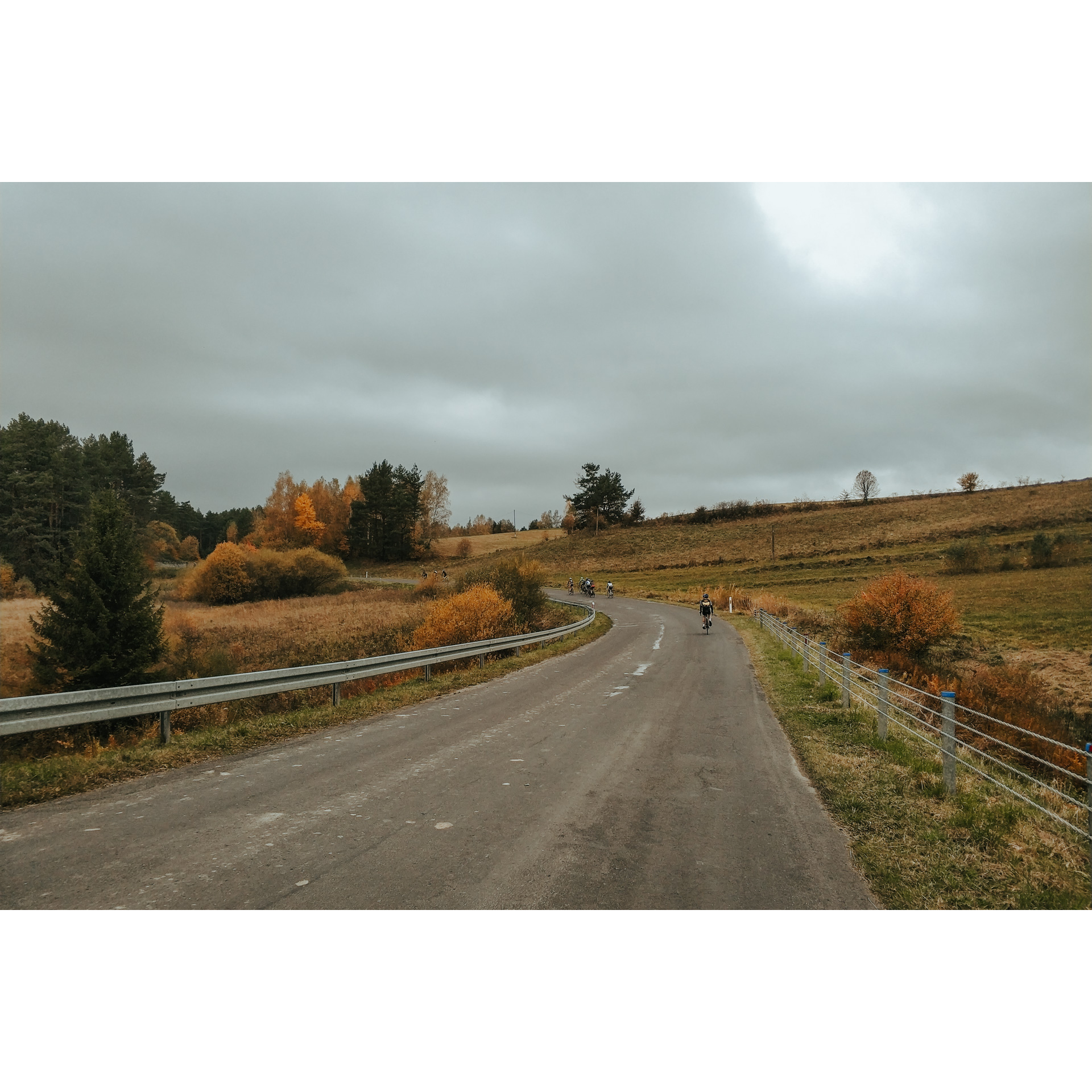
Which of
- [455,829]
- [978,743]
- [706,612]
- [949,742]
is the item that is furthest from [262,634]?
[949,742]

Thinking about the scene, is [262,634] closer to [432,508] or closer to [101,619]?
[101,619]

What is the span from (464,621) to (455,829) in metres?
15.8

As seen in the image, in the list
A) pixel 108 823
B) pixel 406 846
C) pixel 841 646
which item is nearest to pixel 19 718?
pixel 108 823

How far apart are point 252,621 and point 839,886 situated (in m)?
35.5

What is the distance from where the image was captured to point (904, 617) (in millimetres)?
24172

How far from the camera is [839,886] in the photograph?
14.5 ft

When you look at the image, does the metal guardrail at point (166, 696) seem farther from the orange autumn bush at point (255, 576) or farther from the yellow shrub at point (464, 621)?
the orange autumn bush at point (255, 576)

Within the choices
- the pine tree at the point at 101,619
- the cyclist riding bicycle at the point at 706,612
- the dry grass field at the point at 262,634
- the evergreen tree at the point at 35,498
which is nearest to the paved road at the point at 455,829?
the pine tree at the point at 101,619

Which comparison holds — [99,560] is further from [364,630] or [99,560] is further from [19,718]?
[19,718]

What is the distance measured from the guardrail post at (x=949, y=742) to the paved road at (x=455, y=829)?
147 cm

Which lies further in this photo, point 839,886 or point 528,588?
point 528,588

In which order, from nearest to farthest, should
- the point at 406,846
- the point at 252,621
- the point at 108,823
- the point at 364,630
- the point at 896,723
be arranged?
the point at 406,846
the point at 108,823
the point at 896,723
the point at 364,630
the point at 252,621

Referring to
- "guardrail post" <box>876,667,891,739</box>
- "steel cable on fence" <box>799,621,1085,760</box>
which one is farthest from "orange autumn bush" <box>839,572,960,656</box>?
"guardrail post" <box>876,667,891,739</box>

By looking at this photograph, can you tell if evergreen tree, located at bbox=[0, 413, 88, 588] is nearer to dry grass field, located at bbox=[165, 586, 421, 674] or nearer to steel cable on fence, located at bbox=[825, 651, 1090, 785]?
dry grass field, located at bbox=[165, 586, 421, 674]
